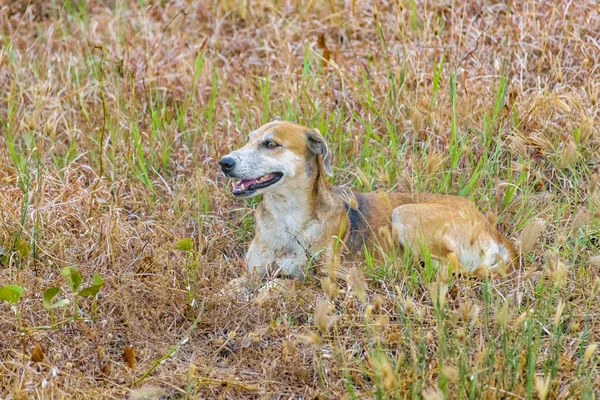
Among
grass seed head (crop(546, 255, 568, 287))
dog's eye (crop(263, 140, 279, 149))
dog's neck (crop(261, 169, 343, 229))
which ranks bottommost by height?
dog's neck (crop(261, 169, 343, 229))

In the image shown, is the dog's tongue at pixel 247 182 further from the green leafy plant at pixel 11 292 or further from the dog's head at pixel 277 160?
the green leafy plant at pixel 11 292

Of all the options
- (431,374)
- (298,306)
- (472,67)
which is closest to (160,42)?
(472,67)

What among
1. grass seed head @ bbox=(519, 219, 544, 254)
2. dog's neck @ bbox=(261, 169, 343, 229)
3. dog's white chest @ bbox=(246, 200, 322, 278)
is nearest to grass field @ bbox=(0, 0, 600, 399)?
grass seed head @ bbox=(519, 219, 544, 254)

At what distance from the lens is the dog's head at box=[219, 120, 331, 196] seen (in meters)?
5.54

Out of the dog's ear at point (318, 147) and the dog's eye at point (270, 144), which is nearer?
the dog's eye at point (270, 144)

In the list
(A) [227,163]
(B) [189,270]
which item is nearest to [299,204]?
(A) [227,163]

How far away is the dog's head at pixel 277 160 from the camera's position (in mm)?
5543

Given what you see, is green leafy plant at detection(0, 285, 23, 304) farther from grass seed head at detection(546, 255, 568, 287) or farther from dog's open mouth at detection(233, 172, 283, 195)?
grass seed head at detection(546, 255, 568, 287)

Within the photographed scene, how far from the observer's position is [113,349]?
4664 millimetres

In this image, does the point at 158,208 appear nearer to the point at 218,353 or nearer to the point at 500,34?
the point at 218,353

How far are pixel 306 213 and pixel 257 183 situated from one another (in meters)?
0.41

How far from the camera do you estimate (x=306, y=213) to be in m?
5.80

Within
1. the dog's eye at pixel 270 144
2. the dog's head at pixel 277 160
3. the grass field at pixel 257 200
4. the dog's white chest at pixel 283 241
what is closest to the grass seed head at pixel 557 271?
the grass field at pixel 257 200

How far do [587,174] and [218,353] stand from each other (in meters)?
3.17
